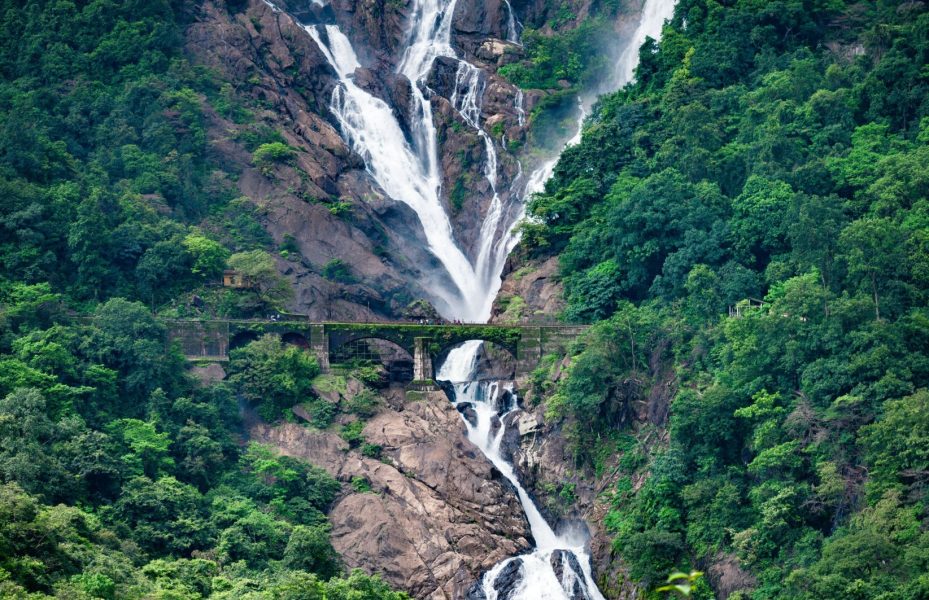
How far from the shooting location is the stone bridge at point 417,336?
→ 9469cm

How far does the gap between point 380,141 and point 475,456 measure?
1243 inches

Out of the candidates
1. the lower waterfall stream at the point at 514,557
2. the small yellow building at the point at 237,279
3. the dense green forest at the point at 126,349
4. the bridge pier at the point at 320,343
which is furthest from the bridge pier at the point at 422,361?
the small yellow building at the point at 237,279

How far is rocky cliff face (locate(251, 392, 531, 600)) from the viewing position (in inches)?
3265

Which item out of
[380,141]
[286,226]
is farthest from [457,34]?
[286,226]

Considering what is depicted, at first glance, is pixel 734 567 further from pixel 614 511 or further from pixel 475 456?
pixel 475 456

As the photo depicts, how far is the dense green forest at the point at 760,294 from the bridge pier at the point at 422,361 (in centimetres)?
636

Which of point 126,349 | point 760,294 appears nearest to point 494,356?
point 760,294

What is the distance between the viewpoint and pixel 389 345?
9675cm

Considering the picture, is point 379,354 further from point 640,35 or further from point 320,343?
point 640,35

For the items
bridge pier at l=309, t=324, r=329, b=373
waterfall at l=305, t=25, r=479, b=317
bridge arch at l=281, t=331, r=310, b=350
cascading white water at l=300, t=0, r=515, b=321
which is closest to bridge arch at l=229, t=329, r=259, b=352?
bridge arch at l=281, t=331, r=310, b=350

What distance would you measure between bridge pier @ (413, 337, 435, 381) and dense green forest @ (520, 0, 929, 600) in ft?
20.9

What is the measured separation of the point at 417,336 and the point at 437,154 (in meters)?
22.6

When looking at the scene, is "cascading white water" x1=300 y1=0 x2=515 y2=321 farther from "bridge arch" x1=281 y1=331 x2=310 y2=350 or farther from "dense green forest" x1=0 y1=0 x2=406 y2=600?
"bridge arch" x1=281 y1=331 x2=310 y2=350

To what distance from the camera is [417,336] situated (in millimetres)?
94938
